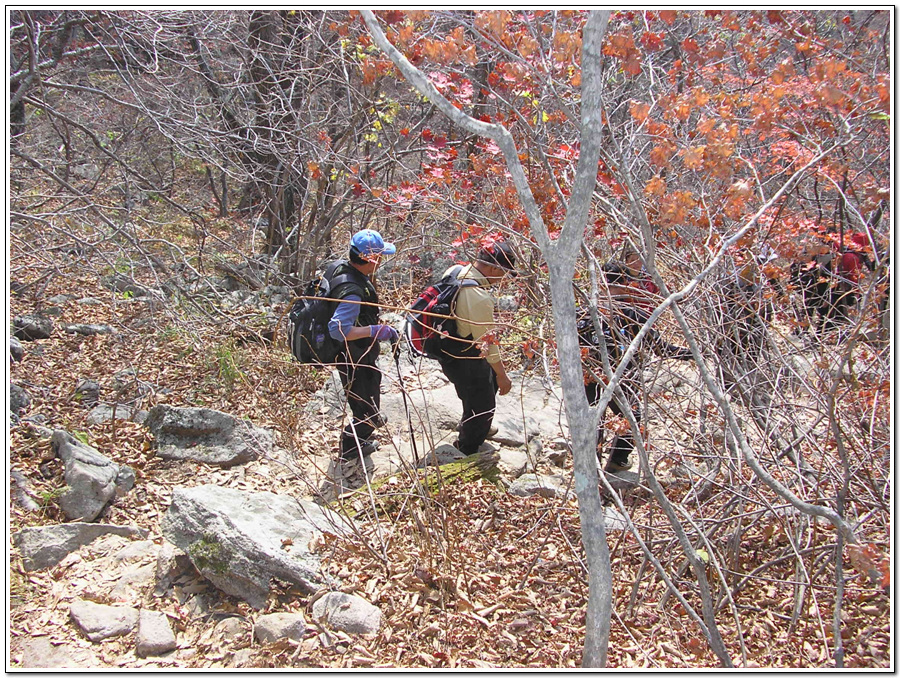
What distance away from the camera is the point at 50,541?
150 inches

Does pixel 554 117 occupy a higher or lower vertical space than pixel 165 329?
higher

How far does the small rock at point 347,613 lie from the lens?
10.5 feet

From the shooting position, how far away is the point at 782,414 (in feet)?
11.6

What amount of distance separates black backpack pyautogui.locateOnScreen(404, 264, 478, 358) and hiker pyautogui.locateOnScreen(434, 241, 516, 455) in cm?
4

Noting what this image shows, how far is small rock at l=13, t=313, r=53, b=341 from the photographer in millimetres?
6547

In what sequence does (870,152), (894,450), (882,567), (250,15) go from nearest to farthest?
(882,567) → (894,450) → (870,152) → (250,15)

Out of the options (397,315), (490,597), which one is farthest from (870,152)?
(397,315)

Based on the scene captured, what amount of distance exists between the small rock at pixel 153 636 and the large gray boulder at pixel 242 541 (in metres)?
0.32

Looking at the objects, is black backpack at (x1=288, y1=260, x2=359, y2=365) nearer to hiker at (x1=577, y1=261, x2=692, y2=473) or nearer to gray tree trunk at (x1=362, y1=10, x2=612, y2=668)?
hiker at (x1=577, y1=261, x2=692, y2=473)

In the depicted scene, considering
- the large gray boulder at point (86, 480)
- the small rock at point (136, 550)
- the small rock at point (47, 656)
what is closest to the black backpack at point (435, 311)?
the small rock at point (136, 550)

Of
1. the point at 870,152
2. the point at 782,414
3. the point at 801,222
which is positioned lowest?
the point at 782,414

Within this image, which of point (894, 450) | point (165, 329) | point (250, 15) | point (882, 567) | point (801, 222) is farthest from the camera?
point (250, 15)

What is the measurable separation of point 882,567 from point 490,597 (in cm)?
190

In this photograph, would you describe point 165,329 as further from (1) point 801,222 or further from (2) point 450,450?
(1) point 801,222
